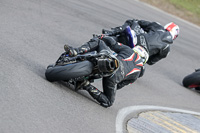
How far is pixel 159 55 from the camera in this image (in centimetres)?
774

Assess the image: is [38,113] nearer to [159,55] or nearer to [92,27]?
[159,55]

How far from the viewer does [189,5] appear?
23.9 m

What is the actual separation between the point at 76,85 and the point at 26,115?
4.91 ft

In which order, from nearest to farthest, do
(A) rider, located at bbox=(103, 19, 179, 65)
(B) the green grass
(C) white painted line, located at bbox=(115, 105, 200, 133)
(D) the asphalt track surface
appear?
(D) the asphalt track surface, (C) white painted line, located at bbox=(115, 105, 200, 133), (A) rider, located at bbox=(103, 19, 179, 65), (B) the green grass

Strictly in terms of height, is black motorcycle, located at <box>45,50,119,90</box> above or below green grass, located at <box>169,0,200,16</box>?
above

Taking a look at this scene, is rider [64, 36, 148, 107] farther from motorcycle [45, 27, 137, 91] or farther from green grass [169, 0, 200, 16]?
green grass [169, 0, 200, 16]

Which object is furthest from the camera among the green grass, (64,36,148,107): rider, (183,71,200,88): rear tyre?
the green grass

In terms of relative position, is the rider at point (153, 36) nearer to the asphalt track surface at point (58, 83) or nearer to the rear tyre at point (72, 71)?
the asphalt track surface at point (58, 83)

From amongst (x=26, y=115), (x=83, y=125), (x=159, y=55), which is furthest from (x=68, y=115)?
(x=159, y=55)

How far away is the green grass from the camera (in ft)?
74.1

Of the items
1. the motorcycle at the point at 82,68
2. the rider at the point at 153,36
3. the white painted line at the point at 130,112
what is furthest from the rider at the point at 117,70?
the rider at the point at 153,36

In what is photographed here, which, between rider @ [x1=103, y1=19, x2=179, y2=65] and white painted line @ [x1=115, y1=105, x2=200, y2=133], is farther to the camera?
rider @ [x1=103, y1=19, x2=179, y2=65]

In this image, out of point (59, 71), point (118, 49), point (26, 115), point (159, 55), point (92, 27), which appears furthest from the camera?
point (92, 27)

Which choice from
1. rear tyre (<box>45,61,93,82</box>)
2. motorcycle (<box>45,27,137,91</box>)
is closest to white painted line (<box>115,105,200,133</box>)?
motorcycle (<box>45,27,137,91</box>)
